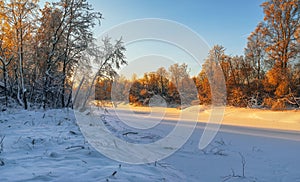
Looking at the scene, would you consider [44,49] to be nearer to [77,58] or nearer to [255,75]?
[77,58]

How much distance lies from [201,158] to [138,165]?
1457mm

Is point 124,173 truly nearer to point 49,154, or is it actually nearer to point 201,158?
point 49,154

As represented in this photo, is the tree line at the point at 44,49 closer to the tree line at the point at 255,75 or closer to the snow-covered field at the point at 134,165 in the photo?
the tree line at the point at 255,75

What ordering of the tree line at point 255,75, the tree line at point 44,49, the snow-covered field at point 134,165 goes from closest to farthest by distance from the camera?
1. the snow-covered field at point 134,165
2. the tree line at point 44,49
3. the tree line at point 255,75

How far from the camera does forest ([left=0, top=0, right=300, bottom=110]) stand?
8.44 metres

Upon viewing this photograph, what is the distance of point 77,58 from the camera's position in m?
9.92

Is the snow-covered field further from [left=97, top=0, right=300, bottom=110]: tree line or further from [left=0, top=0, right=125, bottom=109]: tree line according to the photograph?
[left=97, top=0, right=300, bottom=110]: tree line

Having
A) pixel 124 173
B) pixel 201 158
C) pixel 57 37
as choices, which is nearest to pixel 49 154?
pixel 124 173

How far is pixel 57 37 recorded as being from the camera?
9094 millimetres

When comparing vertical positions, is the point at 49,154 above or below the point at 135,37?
Answer: below

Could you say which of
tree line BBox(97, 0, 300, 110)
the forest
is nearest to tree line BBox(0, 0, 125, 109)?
the forest

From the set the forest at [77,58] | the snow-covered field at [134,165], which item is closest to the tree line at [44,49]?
the forest at [77,58]

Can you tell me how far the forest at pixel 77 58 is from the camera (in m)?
8.44

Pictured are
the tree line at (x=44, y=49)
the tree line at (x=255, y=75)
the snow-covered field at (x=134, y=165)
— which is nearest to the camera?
the snow-covered field at (x=134, y=165)
